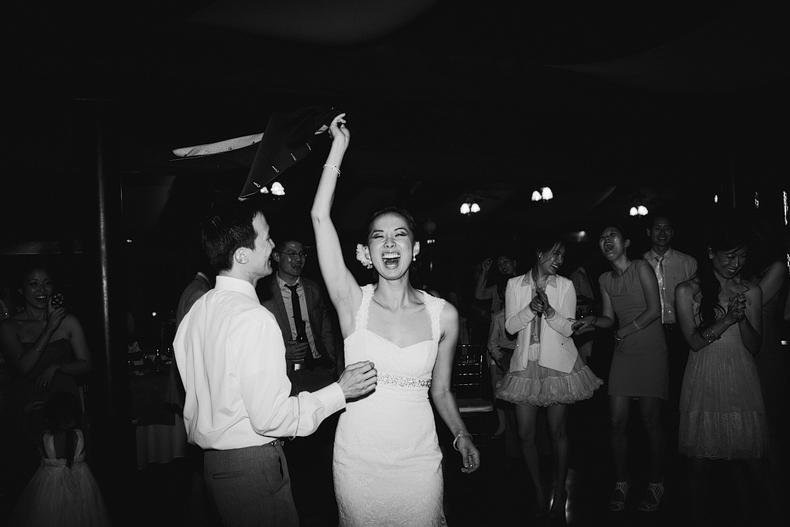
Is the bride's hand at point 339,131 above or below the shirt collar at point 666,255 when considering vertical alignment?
above

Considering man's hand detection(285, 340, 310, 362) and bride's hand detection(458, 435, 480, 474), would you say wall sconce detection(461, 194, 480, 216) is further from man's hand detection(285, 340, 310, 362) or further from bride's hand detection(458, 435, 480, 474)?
bride's hand detection(458, 435, 480, 474)

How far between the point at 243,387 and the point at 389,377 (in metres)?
0.59

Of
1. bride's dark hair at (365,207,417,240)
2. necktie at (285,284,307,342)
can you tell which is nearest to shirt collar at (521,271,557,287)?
necktie at (285,284,307,342)

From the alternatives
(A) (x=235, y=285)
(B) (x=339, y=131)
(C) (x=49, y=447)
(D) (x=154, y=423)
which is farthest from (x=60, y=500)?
(B) (x=339, y=131)

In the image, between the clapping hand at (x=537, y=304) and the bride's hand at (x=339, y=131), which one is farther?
the clapping hand at (x=537, y=304)

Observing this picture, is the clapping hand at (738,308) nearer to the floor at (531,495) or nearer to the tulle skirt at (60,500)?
the floor at (531,495)

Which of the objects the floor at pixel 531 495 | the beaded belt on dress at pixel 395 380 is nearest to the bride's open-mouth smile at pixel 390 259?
the beaded belt on dress at pixel 395 380

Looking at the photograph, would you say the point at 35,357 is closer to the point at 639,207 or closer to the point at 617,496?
the point at 617,496

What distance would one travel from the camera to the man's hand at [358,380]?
2014mm

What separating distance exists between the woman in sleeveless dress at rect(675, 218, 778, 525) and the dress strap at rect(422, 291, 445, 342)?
1804 mm

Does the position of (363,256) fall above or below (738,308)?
above

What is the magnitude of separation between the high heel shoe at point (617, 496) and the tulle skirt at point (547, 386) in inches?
26.8

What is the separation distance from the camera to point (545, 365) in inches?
154

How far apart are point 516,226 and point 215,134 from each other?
368 inches
